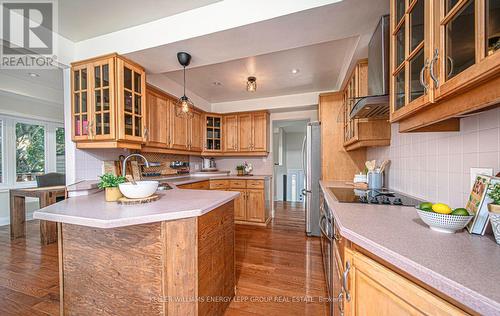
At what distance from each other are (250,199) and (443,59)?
3.26m

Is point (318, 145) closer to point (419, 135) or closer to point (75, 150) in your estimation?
point (419, 135)

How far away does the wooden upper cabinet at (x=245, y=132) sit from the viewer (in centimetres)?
405

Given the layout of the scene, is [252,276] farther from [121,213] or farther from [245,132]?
[245,132]

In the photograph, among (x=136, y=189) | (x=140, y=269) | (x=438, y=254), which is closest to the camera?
(x=438, y=254)

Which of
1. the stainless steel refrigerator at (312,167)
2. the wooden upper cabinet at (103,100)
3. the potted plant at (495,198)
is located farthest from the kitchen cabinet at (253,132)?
the potted plant at (495,198)

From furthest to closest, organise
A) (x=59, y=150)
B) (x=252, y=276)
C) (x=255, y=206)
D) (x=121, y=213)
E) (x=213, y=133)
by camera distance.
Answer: (x=59, y=150)
(x=213, y=133)
(x=255, y=206)
(x=252, y=276)
(x=121, y=213)

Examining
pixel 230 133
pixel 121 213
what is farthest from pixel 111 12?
pixel 230 133

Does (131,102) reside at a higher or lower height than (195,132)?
higher

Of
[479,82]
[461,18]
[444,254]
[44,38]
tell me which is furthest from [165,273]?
[44,38]

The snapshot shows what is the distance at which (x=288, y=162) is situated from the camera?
20.7ft

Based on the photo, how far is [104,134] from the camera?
2.08m

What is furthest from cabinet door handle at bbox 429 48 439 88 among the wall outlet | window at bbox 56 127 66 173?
window at bbox 56 127 66 173

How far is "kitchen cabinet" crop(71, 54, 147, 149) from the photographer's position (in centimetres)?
204

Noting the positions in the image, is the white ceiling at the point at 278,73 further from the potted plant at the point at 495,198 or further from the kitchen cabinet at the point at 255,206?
the kitchen cabinet at the point at 255,206
